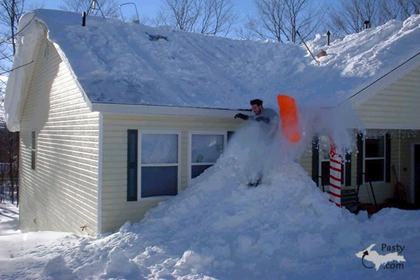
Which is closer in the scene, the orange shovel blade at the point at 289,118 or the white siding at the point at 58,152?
the orange shovel blade at the point at 289,118

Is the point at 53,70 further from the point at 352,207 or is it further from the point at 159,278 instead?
the point at 352,207

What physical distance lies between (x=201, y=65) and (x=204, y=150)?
2983 millimetres

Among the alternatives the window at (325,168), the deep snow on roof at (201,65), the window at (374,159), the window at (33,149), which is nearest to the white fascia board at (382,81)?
the deep snow on roof at (201,65)

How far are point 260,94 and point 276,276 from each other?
580cm

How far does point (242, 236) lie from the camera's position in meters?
7.34

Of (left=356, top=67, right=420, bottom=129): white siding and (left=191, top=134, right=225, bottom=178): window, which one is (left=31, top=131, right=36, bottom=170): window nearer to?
(left=191, top=134, right=225, bottom=178): window

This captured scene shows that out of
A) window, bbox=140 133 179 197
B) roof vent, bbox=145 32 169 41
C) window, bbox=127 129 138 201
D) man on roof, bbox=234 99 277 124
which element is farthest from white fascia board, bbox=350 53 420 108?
roof vent, bbox=145 32 169 41

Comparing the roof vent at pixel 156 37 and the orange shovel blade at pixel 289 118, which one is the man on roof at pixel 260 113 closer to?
the orange shovel blade at pixel 289 118

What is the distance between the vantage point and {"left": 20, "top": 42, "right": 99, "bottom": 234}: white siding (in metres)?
9.53

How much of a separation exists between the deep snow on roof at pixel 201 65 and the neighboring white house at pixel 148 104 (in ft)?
0.15

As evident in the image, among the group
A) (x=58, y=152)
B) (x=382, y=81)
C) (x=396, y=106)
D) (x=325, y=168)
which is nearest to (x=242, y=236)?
(x=325, y=168)

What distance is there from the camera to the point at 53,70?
12312 millimetres

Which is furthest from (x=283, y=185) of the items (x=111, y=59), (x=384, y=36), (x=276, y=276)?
(x=384, y=36)

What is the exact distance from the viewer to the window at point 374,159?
1335 cm
